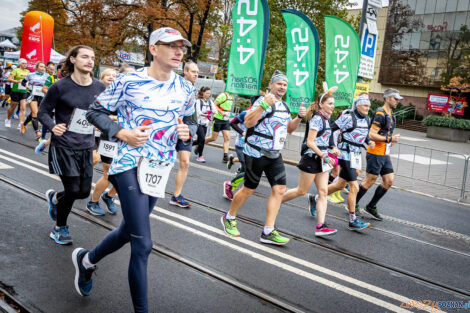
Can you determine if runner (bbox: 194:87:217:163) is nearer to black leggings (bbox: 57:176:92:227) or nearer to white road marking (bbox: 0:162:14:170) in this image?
white road marking (bbox: 0:162:14:170)

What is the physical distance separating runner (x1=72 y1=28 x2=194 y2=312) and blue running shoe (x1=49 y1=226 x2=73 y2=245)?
157 centimetres

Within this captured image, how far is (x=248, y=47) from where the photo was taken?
25.1 feet

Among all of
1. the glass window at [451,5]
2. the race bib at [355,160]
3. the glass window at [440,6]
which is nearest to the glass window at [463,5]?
the glass window at [451,5]

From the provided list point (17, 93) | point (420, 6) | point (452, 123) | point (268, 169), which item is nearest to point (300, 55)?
point (268, 169)

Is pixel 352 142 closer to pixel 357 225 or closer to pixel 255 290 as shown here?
pixel 357 225

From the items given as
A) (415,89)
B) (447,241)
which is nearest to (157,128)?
(447,241)

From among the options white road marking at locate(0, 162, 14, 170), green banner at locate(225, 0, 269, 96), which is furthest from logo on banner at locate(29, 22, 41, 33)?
green banner at locate(225, 0, 269, 96)

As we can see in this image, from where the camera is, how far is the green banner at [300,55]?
8.04 meters

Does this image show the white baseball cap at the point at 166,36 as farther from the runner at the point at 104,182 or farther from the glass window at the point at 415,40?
the glass window at the point at 415,40

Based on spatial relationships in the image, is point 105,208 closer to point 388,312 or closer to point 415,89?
point 388,312

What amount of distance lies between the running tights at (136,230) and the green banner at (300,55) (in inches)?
214

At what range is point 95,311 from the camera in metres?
3.25

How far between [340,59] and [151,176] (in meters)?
6.85

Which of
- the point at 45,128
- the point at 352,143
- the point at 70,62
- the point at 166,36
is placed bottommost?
the point at 45,128
